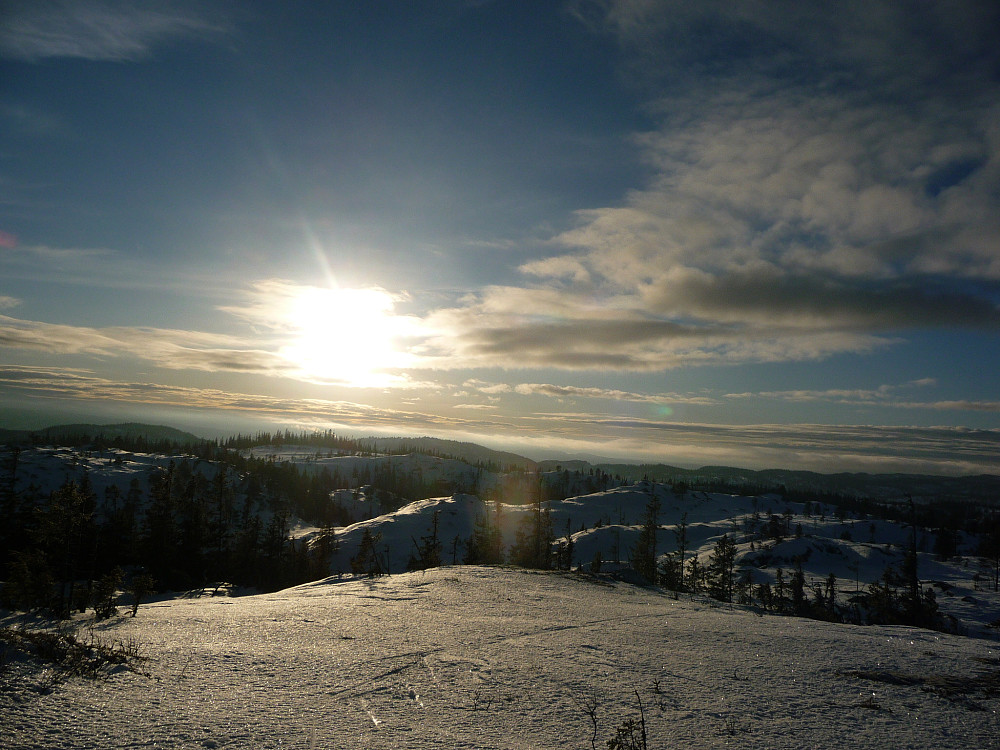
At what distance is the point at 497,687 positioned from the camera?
369 inches

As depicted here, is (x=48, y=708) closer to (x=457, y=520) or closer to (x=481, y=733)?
(x=481, y=733)

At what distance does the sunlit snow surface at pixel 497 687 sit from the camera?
7.25m

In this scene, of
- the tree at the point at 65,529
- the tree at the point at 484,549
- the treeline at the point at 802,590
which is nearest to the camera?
the tree at the point at 65,529

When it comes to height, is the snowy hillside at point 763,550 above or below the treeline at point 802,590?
below

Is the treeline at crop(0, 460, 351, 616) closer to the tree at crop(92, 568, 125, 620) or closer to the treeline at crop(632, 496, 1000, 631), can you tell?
the tree at crop(92, 568, 125, 620)

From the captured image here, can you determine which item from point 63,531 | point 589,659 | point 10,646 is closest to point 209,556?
point 63,531

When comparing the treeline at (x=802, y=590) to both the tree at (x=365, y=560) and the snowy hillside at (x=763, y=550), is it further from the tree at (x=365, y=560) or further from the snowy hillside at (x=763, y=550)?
the tree at (x=365, y=560)

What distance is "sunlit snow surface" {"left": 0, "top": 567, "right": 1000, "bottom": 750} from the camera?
23.8 ft

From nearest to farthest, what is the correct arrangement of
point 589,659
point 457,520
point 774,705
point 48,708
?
point 48,708
point 774,705
point 589,659
point 457,520

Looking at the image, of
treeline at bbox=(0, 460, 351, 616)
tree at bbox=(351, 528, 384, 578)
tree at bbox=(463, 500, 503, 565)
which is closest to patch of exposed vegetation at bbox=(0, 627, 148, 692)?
treeline at bbox=(0, 460, 351, 616)

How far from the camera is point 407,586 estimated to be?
21969 millimetres

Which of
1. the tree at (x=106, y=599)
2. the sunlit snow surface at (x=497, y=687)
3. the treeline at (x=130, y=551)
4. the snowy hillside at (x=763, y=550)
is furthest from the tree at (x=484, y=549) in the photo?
the sunlit snow surface at (x=497, y=687)

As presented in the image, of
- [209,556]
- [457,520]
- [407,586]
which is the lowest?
[457,520]

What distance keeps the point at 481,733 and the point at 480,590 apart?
45.6 ft
